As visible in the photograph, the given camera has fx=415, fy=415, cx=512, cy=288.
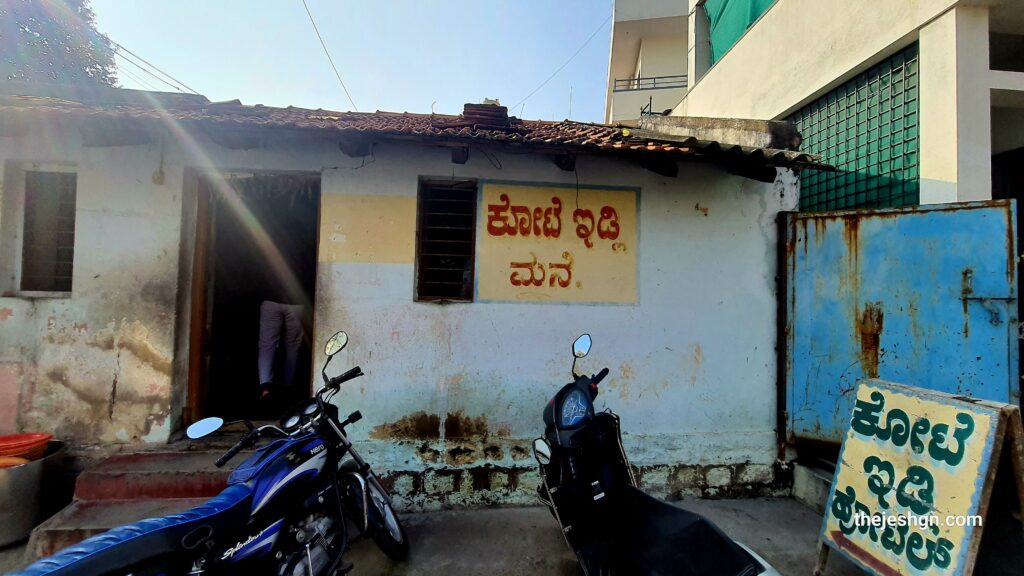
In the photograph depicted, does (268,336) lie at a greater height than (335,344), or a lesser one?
lesser

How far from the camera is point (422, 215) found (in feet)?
13.4

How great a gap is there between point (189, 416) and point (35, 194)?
2.51 metres

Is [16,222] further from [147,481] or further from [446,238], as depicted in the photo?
[446,238]

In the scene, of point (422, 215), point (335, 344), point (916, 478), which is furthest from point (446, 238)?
point (916, 478)

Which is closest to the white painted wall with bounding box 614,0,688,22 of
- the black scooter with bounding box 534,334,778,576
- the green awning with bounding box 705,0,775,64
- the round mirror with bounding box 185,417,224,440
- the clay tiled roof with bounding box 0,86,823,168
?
the green awning with bounding box 705,0,775,64

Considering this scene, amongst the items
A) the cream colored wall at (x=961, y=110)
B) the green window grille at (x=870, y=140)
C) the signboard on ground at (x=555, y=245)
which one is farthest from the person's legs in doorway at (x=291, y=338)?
the cream colored wall at (x=961, y=110)

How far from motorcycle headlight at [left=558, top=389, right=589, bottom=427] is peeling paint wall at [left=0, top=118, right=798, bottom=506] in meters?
1.24

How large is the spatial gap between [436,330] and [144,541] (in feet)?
8.08

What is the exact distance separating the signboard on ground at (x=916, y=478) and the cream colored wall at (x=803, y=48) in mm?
3906

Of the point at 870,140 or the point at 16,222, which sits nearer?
the point at 16,222

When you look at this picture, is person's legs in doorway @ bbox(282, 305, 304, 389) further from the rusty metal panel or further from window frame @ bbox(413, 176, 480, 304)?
the rusty metal panel

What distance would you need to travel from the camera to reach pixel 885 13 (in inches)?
177

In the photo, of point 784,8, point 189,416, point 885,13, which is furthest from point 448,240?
point 784,8

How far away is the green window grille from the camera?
4.29m
